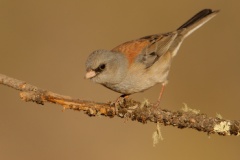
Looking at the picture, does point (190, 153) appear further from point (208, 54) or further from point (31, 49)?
point (31, 49)

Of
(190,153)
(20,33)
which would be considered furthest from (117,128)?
(20,33)

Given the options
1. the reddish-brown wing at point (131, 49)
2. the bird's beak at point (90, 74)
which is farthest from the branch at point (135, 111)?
the reddish-brown wing at point (131, 49)

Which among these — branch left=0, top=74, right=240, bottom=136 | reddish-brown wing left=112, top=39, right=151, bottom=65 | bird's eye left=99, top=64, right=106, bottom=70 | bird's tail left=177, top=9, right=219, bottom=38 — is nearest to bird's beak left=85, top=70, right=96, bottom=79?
bird's eye left=99, top=64, right=106, bottom=70

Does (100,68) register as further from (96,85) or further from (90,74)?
(96,85)

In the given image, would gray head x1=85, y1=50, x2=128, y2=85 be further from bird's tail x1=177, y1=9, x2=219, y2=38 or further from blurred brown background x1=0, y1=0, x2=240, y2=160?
blurred brown background x1=0, y1=0, x2=240, y2=160

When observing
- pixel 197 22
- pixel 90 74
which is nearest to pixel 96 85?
pixel 197 22
